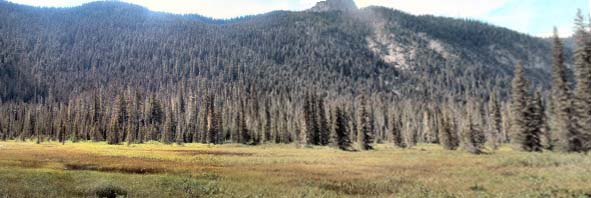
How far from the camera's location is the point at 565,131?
2724 inches

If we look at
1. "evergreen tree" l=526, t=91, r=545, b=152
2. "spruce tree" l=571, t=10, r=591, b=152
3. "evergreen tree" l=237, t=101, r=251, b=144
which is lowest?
"evergreen tree" l=237, t=101, r=251, b=144

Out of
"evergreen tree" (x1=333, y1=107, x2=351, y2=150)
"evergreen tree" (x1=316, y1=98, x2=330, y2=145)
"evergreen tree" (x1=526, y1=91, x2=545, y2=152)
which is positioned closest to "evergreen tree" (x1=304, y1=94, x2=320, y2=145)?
"evergreen tree" (x1=316, y1=98, x2=330, y2=145)

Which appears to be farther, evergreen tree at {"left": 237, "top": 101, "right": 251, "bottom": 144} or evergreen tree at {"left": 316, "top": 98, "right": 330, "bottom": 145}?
evergreen tree at {"left": 237, "top": 101, "right": 251, "bottom": 144}

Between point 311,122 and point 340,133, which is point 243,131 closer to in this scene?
point 311,122

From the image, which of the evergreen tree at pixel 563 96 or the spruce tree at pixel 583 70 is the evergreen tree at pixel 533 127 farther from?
the spruce tree at pixel 583 70

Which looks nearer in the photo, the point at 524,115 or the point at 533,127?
the point at 524,115

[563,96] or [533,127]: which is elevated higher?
[563,96]

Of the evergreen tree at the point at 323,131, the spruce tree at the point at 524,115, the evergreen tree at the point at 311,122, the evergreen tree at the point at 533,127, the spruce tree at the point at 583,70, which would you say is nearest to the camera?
the spruce tree at the point at 583,70

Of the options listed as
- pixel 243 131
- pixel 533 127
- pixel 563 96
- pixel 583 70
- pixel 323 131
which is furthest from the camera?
pixel 243 131

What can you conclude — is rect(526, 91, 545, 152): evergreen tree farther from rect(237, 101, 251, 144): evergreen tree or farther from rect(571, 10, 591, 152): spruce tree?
rect(237, 101, 251, 144): evergreen tree

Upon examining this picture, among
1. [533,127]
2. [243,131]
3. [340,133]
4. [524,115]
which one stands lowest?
[243,131]

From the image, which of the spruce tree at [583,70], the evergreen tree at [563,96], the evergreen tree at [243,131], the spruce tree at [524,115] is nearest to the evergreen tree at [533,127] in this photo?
the spruce tree at [524,115]

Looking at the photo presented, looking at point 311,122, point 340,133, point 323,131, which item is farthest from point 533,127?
point 311,122

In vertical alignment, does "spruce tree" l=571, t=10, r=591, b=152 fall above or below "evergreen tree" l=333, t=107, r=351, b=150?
above
